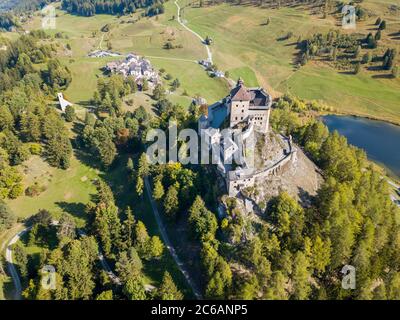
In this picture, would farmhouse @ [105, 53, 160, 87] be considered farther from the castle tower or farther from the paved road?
the castle tower

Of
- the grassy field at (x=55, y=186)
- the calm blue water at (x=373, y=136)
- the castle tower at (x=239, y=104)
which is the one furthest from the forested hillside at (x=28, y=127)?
the calm blue water at (x=373, y=136)

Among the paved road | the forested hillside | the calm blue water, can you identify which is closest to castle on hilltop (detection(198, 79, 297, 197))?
the paved road

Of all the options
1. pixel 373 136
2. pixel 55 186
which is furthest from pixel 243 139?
pixel 373 136

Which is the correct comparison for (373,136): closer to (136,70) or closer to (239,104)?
(239,104)

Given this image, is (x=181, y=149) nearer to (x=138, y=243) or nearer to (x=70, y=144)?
(x=138, y=243)

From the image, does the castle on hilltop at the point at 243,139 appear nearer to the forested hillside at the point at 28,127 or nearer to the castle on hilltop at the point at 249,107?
the castle on hilltop at the point at 249,107
